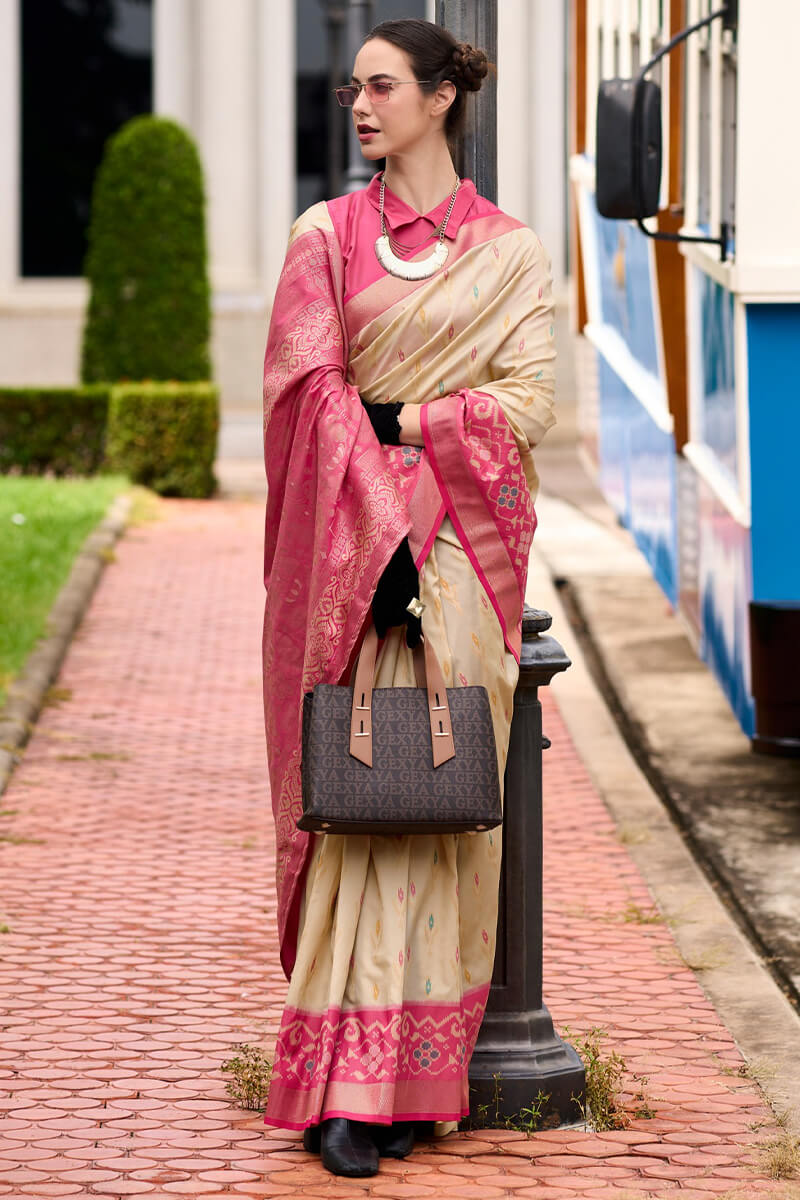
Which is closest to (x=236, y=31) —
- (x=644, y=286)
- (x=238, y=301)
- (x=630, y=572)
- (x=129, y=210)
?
(x=238, y=301)

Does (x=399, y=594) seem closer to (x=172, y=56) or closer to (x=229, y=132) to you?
(x=229, y=132)

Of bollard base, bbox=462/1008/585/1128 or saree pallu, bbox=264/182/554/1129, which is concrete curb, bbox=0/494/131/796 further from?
saree pallu, bbox=264/182/554/1129

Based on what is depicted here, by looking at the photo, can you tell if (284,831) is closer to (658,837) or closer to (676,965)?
(676,965)

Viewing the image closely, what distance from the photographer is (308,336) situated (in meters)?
3.83

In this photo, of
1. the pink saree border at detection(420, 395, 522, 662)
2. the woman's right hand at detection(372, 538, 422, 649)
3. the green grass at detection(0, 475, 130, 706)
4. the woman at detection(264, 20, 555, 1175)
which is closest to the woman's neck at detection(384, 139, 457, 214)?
the woman at detection(264, 20, 555, 1175)

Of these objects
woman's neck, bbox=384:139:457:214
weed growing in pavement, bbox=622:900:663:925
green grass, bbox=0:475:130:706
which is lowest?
weed growing in pavement, bbox=622:900:663:925

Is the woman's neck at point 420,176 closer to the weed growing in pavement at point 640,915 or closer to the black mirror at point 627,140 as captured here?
the black mirror at point 627,140

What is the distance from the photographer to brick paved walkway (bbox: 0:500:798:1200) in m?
3.85

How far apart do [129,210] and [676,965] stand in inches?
525

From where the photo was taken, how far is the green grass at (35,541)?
975 centimetres

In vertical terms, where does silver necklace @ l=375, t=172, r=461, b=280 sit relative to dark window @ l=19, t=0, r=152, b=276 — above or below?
below

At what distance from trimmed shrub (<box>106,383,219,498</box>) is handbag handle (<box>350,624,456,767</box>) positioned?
40.9ft

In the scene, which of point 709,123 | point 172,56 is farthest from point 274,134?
point 709,123

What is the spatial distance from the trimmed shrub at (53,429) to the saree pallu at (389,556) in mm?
13358
